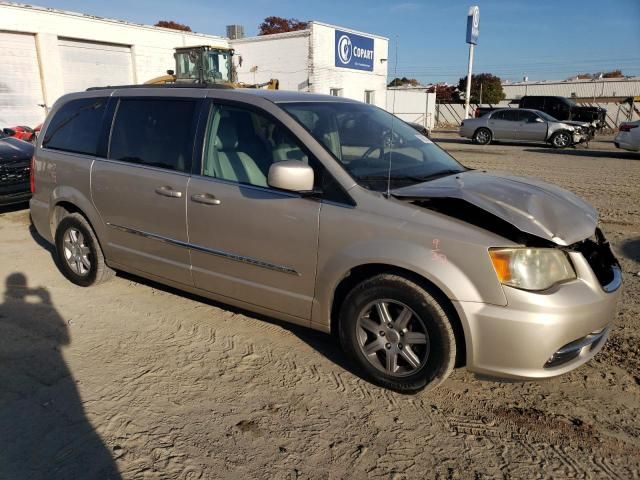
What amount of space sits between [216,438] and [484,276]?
1.69 meters

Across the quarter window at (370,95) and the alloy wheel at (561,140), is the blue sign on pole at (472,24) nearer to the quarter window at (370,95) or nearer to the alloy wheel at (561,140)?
the quarter window at (370,95)

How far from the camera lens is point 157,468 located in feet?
8.17

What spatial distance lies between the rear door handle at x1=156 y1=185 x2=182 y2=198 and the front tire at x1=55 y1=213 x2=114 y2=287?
3.78 feet

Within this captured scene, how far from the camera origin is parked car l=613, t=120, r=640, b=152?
15.8 meters

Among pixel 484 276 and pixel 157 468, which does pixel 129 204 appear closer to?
pixel 157 468

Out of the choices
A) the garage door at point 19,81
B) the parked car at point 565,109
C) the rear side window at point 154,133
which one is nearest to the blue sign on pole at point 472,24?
the parked car at point 565,109

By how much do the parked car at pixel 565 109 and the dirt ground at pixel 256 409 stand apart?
2333 centimetres

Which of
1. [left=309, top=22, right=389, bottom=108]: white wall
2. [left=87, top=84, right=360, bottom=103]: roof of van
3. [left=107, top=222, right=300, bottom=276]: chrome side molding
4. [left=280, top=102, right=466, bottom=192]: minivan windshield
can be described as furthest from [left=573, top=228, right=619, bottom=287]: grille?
[left=309, top=22, right=389, bottom=108]: white wall

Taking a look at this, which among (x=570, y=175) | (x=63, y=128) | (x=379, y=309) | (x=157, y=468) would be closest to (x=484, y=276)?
(x=379, y=309)

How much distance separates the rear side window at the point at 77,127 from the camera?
4617mm

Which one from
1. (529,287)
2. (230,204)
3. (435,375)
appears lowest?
(435,375)

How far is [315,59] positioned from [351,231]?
2583 cm

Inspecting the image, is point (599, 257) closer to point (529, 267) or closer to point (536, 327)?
point (529, 267)

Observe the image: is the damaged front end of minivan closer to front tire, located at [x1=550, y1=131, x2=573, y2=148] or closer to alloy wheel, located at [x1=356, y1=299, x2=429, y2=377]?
alloy wheel, located at [x1=356, y1=299, x2=429, y2=377]
